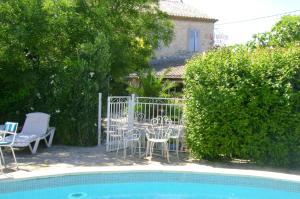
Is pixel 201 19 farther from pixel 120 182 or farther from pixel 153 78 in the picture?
pixel 120 182

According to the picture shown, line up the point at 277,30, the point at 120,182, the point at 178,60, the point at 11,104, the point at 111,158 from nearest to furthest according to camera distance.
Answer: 1. the point at 120,182
2. the point at 111,158
3. the point at 11,104
4. the point at 277,30
5. the point at 178,60

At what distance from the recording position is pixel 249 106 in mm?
10617

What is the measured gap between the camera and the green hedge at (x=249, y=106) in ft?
33.9

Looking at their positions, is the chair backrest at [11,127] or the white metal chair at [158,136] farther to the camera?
the white metal chair at [158,136]

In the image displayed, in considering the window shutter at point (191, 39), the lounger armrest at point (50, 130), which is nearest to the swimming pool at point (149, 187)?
the lounger armrest at point (50, 130)

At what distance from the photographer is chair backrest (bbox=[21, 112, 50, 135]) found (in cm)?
1316

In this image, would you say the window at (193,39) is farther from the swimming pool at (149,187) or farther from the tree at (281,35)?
the swimming pool at (149,187)

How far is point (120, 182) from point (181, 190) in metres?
1.54

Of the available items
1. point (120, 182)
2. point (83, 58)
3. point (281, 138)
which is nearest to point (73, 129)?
point (83, 58)

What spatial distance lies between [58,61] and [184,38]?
18.1 m

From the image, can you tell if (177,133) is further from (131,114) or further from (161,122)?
(131,114)

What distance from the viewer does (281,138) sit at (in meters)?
10.5

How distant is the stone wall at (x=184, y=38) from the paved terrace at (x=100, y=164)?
64.4 feet

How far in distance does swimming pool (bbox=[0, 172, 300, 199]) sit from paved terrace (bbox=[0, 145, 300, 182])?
173 millimetres
